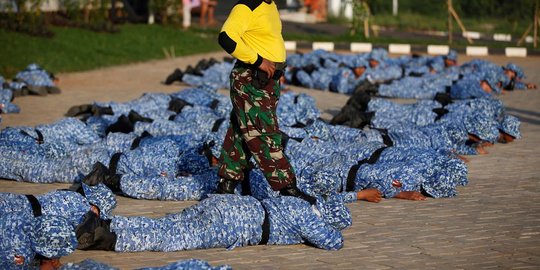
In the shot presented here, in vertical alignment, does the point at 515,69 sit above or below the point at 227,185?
below

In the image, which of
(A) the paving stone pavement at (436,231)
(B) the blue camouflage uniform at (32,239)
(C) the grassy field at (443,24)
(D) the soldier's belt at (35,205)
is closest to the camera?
(B) the blue camouflage uniform at (32,239)

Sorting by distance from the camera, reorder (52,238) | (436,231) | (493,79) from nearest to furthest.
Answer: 1. (52,238)
2. (436,231)
3. (493,79)

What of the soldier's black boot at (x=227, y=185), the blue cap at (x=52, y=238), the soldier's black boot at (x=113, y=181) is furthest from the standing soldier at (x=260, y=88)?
the blue cap at (x=52, y=238)

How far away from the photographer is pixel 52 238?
6.66 m

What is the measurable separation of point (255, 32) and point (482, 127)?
12.7 feet

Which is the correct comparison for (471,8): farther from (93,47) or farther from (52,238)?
(52,238)

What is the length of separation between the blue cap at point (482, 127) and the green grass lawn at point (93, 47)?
9066 mm

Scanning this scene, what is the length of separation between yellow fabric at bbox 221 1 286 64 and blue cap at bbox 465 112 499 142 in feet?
11.8

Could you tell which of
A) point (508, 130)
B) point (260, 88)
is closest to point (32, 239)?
point (260, 88)

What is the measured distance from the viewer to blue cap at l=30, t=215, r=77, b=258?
666 centimetres

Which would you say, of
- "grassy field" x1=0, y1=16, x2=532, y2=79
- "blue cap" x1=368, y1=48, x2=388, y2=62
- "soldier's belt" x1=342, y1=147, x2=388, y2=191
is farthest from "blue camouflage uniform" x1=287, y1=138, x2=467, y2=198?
"grassy field" x1=0, y1=16, x2=532, y2=79

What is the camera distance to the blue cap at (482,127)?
445 inches

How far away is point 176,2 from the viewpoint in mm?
26344

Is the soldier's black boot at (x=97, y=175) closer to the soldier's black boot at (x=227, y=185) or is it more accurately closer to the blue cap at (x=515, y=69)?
the soldier's black boot at (x=227, y=185)
